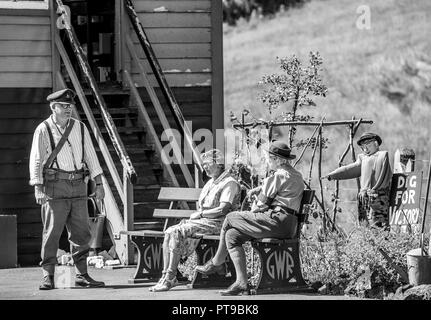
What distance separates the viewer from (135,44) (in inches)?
643

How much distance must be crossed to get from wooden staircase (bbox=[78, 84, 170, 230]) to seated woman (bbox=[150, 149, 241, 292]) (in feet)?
9.70

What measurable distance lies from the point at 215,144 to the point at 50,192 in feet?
16.2

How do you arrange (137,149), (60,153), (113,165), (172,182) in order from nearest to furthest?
(60,153) → (113,165) → (172,182) → (137,149)

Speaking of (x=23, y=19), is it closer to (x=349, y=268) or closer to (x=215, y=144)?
(x=215, y=144)

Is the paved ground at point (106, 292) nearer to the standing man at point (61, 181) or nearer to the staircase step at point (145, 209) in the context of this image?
the standing man at point (61, 181)

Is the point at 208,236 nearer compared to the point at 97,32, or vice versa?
the point at 208,236

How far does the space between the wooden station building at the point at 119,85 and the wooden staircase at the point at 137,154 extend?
13 millimetres

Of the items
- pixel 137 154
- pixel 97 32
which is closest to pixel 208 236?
pixel 137 154

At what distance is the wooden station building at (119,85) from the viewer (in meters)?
15.6

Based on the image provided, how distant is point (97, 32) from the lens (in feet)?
56.3

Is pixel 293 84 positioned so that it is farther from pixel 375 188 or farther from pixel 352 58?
pixel 352 58

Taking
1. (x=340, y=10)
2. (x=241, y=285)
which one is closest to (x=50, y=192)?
(x=241, y=285)

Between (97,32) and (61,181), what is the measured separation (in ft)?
18.4

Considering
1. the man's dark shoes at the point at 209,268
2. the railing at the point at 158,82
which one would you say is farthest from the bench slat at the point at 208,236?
the railing at the point at 158,82
